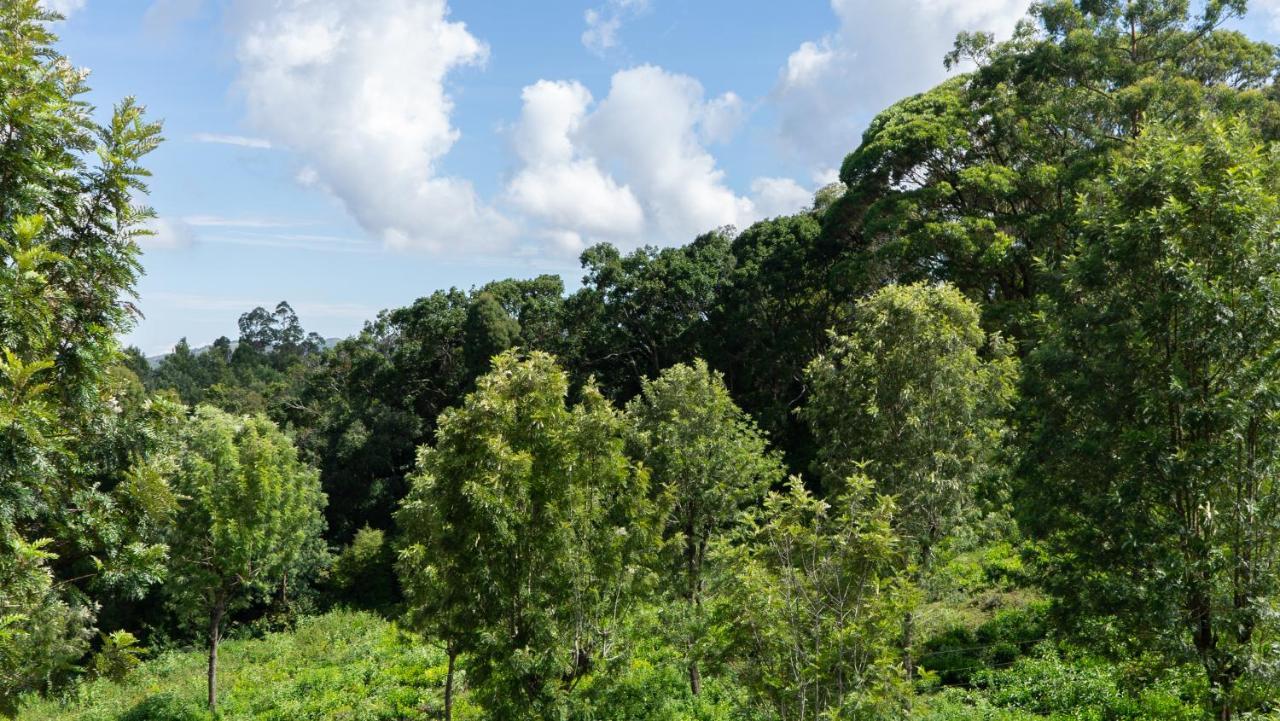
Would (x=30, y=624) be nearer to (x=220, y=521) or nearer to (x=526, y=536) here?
(x=526, y=536)

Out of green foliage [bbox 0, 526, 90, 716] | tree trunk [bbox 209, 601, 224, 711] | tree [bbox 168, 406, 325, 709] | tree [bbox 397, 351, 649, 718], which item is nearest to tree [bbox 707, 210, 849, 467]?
tree [bbox 168, 406, 325, 709]

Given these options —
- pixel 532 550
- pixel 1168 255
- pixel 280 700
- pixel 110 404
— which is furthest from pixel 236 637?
pixel 1168 255

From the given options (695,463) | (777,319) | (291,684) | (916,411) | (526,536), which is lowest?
(291,684)

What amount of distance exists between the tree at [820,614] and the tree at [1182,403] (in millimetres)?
3115

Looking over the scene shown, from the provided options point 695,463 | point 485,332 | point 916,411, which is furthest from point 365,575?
point 916,411

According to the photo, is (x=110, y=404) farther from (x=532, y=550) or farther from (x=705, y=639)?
(x=705, y=639)

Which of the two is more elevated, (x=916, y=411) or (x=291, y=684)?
(x=916, y=411)

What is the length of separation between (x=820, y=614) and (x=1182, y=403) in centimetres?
504

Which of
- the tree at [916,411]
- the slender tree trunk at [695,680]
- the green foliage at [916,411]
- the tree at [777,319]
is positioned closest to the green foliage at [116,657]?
the tree at [916,411]

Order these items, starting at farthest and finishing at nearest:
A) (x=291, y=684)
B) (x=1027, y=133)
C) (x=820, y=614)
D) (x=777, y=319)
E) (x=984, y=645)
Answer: (x=777, y=319)
(x=1027, y=133)
(x=291, y=684)
(x=984, y=645)
(x=820, y=614)

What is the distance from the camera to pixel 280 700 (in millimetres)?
20375

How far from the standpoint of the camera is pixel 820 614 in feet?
28.2

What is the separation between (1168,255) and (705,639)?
7847mm

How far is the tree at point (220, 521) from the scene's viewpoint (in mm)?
19641
